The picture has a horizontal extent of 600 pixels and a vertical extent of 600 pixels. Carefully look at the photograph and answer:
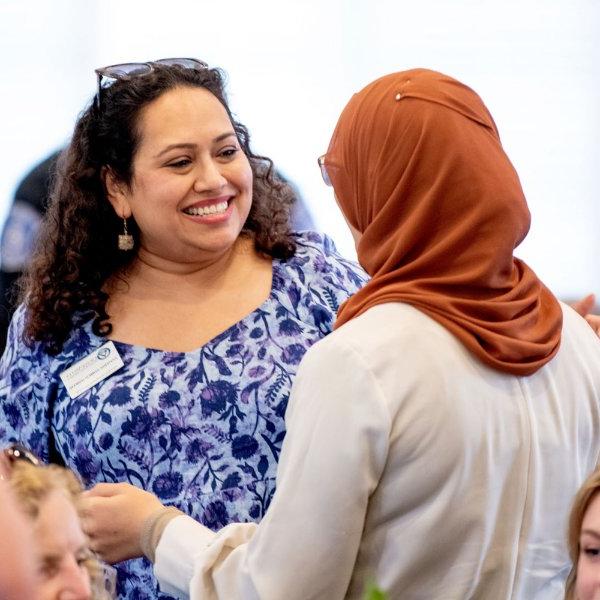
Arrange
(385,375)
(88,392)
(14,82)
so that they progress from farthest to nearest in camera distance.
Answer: (14,82) < (88,392) < (385,375)

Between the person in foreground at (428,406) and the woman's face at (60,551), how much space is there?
0.39 m

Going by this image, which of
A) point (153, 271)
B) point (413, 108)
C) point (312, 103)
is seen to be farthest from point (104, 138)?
point (312, 103)

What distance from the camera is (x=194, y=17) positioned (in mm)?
5156

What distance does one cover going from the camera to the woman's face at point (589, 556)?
1549mm

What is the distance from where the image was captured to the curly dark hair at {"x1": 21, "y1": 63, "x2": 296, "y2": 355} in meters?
2.50

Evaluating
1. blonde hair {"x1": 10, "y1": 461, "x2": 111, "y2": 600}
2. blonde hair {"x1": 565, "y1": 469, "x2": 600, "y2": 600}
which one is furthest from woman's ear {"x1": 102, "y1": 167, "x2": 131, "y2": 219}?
blonde hair {"x1": 565, "y1": 469, "x2": 600, "y2": 600}

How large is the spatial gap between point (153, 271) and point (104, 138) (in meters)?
0.30

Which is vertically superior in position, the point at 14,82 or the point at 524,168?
the point at 14,82

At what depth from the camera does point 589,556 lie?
159cm

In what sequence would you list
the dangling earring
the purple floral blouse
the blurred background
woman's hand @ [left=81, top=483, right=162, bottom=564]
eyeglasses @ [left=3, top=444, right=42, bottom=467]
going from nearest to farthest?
eyeglasses @ [left=3, top=444, right=42, bottom=467]
woman's hand @ [left=81, top=483, right=162, bottom=564]
the purple floral blouse
the dangling earring
the blurred background

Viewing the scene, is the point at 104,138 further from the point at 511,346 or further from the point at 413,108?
the point at 511,346

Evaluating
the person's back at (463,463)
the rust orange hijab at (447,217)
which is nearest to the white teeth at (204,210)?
the rust orange hijab at (447,217)

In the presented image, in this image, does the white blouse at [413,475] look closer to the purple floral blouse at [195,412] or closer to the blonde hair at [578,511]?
the blonde hair at [578,511]

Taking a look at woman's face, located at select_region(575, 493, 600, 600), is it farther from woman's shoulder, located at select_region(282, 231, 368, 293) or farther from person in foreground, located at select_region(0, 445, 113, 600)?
woman's shoulder, located at select_region(282, 231, 368, 293)
